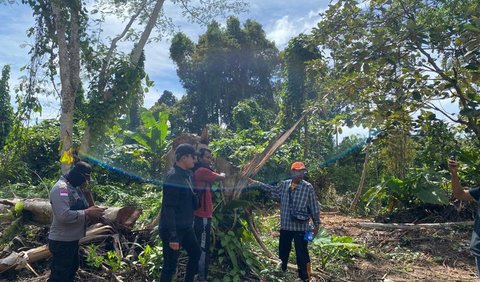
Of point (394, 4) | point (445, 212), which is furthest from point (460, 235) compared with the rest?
point (394, 4)

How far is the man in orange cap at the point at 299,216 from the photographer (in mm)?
5539

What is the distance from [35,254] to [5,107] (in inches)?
713

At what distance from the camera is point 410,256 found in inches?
280

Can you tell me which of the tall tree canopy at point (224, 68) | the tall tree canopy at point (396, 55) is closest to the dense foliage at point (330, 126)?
the tall tree canopy at point (396, 55)

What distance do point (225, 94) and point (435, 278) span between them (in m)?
24.1

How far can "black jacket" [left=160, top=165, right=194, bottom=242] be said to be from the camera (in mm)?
4508

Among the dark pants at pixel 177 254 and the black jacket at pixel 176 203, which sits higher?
the black jacket at pixel 176 203

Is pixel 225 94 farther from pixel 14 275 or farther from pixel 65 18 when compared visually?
pixel 14 275

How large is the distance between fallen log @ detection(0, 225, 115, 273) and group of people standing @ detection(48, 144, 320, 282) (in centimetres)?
76

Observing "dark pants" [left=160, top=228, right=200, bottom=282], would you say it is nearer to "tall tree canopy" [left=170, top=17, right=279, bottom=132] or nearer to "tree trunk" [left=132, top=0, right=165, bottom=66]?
"tree trunk" [left=132, top=0, right=165, bottom=66]

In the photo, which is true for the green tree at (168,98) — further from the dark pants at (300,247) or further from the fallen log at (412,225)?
the dark pants at (300,247)

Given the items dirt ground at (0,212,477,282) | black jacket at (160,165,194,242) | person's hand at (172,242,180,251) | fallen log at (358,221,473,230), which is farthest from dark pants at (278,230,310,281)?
fallen log at (358,221,473,230)

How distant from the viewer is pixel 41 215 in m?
6.25

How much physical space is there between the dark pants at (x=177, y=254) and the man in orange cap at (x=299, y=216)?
1375 mm
